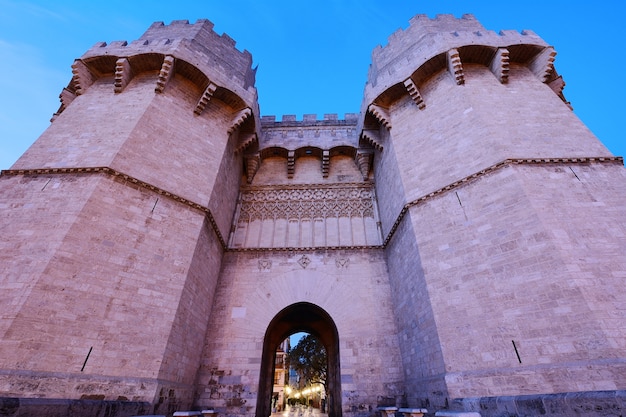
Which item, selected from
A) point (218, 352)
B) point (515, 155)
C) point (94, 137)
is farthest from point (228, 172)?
point (515, 155)

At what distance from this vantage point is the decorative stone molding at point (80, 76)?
8.67 metres

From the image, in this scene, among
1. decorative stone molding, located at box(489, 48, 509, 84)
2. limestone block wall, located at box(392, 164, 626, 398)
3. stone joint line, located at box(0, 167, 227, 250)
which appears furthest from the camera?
decorative stone molding, located at box(489, 48, 509, 84)

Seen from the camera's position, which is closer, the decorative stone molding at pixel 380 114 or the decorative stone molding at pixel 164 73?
the decorative stone molding at pixel 164 73

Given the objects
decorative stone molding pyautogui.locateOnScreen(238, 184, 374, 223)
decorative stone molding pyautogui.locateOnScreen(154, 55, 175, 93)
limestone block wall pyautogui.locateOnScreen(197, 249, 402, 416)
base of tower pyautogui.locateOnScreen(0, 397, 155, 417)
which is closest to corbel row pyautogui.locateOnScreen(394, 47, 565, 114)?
decorative stone molding pyautogui.locateOnScreen(238, 184, 374, 223)

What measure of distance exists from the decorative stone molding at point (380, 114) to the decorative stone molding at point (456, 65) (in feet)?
7.37

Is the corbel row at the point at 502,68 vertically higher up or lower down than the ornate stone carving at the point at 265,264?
higher up

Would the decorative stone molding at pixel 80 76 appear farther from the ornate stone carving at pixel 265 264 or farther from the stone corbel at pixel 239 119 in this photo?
the ornate stone carving at pixel 265 264

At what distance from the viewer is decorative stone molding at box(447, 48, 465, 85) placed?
27.5 feet

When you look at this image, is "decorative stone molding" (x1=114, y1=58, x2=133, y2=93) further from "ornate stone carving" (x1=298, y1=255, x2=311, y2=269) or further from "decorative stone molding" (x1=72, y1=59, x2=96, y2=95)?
"ornate stone carving" (x1=298, y1=255, x2=311, y2=269)

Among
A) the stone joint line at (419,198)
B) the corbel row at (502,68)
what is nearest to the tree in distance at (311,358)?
the stone joint line at (419,198)

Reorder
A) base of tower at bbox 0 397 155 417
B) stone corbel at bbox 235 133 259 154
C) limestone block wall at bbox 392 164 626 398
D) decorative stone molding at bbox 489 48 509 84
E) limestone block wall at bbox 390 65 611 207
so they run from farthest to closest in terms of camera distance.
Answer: stone corbel at bbox 235 133 259 154, decorative stone molding at bbox 489 48 509 84, limestone block wall at bbox 390 65 611 207, limestone block wall at bbox 392 164 626 398, base of tower at bbox 0 397 155 417

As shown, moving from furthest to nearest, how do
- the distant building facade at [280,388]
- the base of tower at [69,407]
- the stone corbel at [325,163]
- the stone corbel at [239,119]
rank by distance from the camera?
the distant building facade at [280,388] → the stone corbel at [325,163] → the stone corbel at [239,119] → the base of tower at [69,407]

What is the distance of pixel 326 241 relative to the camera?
9711 millimetres

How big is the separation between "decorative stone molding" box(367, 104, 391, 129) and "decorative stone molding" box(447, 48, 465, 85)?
2246mm
